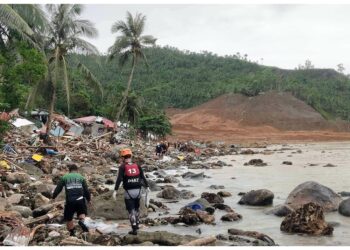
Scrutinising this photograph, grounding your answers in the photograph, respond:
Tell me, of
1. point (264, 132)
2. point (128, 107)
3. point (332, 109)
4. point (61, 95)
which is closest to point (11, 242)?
point (128, 107)

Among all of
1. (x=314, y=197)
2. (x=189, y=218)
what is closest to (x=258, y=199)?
(x=314, y=197)

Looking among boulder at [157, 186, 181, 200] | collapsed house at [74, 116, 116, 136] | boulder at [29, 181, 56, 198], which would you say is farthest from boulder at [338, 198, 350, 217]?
collapsed house at [74, 116, 116, 136]

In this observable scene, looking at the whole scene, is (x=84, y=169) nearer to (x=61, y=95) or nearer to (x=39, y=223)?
(x=39, y=223)

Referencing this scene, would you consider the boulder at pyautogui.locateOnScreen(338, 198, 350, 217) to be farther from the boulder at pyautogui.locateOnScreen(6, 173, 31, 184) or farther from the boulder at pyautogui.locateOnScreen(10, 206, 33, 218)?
the boulder at pyautogui.locateOnScreen(6, 173, 31, 184)

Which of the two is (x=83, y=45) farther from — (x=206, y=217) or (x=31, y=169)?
(x=206, y=217)

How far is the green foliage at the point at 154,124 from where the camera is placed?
46.6 metres

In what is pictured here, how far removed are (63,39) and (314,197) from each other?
18.2 m

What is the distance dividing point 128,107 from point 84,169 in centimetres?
2230

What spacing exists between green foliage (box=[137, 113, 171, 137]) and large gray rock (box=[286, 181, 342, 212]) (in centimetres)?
3413

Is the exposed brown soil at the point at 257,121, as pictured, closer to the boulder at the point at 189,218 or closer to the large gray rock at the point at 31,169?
the large gray rock at the point at 31,169

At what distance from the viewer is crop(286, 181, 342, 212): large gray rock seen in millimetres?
12227

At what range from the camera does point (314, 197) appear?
12398mm

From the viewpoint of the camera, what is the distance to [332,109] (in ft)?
286

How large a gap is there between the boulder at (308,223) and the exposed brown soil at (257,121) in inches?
1986
